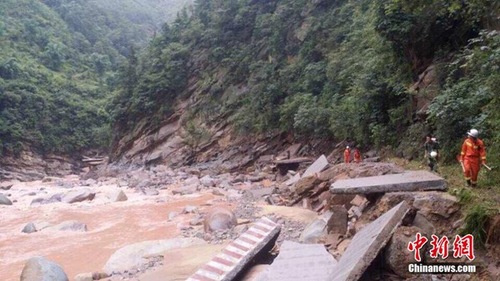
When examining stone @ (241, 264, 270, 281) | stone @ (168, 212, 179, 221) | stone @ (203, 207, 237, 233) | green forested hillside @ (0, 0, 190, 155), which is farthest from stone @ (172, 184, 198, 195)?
green forested hillside @ (0, 0, 190, 155)

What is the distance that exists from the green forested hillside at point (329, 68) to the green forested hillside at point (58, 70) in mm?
6864

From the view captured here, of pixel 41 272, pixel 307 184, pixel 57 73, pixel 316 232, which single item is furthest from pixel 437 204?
pixel 57 73

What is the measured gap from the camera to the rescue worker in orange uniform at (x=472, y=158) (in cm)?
540

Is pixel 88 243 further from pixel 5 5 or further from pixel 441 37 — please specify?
pixel 5 5

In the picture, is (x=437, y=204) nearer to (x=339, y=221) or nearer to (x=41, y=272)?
(x=339, y=221)

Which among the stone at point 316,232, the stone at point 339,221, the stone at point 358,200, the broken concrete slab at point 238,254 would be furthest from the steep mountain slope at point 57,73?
the stone at point 339,221

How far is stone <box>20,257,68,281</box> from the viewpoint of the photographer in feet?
20.2

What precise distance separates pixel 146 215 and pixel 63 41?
4532cm

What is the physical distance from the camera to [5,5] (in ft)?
158

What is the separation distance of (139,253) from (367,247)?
16.8 feet

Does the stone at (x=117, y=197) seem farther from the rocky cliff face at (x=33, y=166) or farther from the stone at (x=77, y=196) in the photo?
the rocky cliff face at (x=33, y=166)

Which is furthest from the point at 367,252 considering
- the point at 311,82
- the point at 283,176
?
the point at 311,82

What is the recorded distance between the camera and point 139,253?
7465mm

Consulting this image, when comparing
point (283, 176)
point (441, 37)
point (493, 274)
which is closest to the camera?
point (493, 274)
